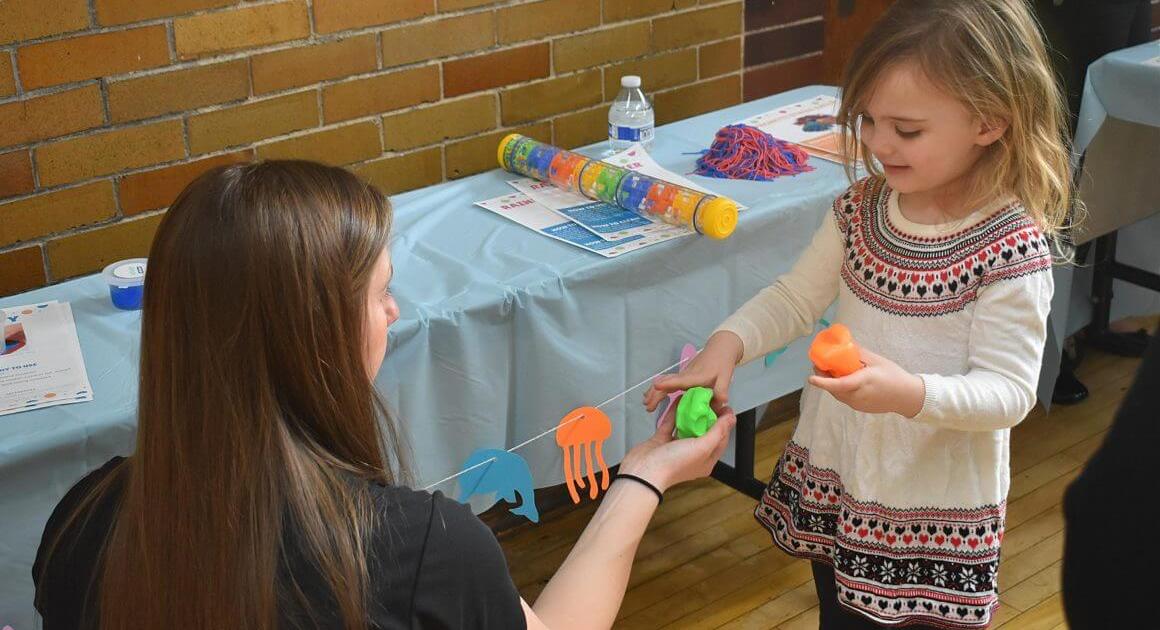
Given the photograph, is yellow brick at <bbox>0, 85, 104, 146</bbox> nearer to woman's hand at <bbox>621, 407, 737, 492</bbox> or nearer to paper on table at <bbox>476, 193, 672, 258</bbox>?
paper on table at <bbox>476, 193, 672, 258</bbox>

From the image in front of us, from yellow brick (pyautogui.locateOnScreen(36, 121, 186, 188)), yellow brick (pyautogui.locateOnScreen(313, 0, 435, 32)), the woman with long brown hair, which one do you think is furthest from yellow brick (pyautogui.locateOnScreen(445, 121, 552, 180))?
the woman with long brown hair

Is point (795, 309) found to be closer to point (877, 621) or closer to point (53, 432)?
point (877, 621)

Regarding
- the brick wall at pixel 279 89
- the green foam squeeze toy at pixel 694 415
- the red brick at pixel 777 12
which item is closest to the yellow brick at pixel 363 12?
the brick wall at pixel 279 89

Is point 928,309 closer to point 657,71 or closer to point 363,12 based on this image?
point 363,12

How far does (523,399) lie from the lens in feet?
6.59

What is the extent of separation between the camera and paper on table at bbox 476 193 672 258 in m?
2.05

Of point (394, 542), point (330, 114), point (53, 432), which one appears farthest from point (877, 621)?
point (330, 114)

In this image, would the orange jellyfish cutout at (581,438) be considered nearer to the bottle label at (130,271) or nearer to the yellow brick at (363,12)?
the bottle label at (130,271)

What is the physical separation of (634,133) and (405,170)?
20.6 inches

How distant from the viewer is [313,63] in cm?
245

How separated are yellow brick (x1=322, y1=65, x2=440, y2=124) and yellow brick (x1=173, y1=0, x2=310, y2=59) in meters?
0.15

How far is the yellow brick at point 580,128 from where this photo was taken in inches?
114

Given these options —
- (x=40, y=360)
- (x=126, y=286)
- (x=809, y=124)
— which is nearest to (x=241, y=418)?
(x=40, y=360)

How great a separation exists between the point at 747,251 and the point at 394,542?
129cm
